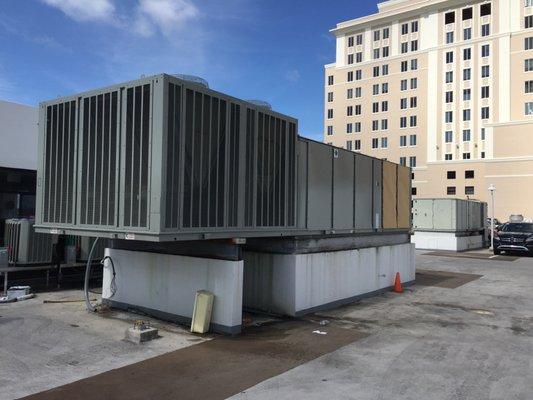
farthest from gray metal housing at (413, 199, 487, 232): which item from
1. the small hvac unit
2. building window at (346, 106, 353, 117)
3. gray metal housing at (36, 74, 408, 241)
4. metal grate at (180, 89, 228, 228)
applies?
building window at (346, 106, 353, 117)

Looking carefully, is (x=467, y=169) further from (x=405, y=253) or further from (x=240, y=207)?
(x=240, y=207)

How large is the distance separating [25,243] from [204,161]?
7753mm

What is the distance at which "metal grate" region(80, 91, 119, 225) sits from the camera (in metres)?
7.75

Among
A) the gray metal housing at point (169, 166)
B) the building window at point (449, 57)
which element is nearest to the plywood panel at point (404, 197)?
the gray metal housing at point (169, 166)

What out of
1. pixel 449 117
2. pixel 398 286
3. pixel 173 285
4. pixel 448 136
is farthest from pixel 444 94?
pixel 173 285

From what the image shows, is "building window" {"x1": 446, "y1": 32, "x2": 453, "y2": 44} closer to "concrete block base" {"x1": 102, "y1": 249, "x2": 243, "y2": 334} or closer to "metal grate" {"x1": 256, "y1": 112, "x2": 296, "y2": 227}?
"metal grate" {"x1": 256, "y1": 112, "x2": 296, "y2": 227}

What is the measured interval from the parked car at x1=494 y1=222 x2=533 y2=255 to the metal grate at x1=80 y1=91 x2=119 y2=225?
2393 centimetres

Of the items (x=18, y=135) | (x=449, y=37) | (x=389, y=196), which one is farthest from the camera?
(x=449, y=37)

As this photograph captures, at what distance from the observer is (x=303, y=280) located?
9734mm

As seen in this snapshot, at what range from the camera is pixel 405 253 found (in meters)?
14.2

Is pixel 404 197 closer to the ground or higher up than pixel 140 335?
higher up

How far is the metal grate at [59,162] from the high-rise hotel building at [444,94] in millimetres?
60233

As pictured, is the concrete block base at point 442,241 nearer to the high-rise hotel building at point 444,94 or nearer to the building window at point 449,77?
the high-rise hotel building at point 444,94

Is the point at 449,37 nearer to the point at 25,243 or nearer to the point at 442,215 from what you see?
the point at 442,215
